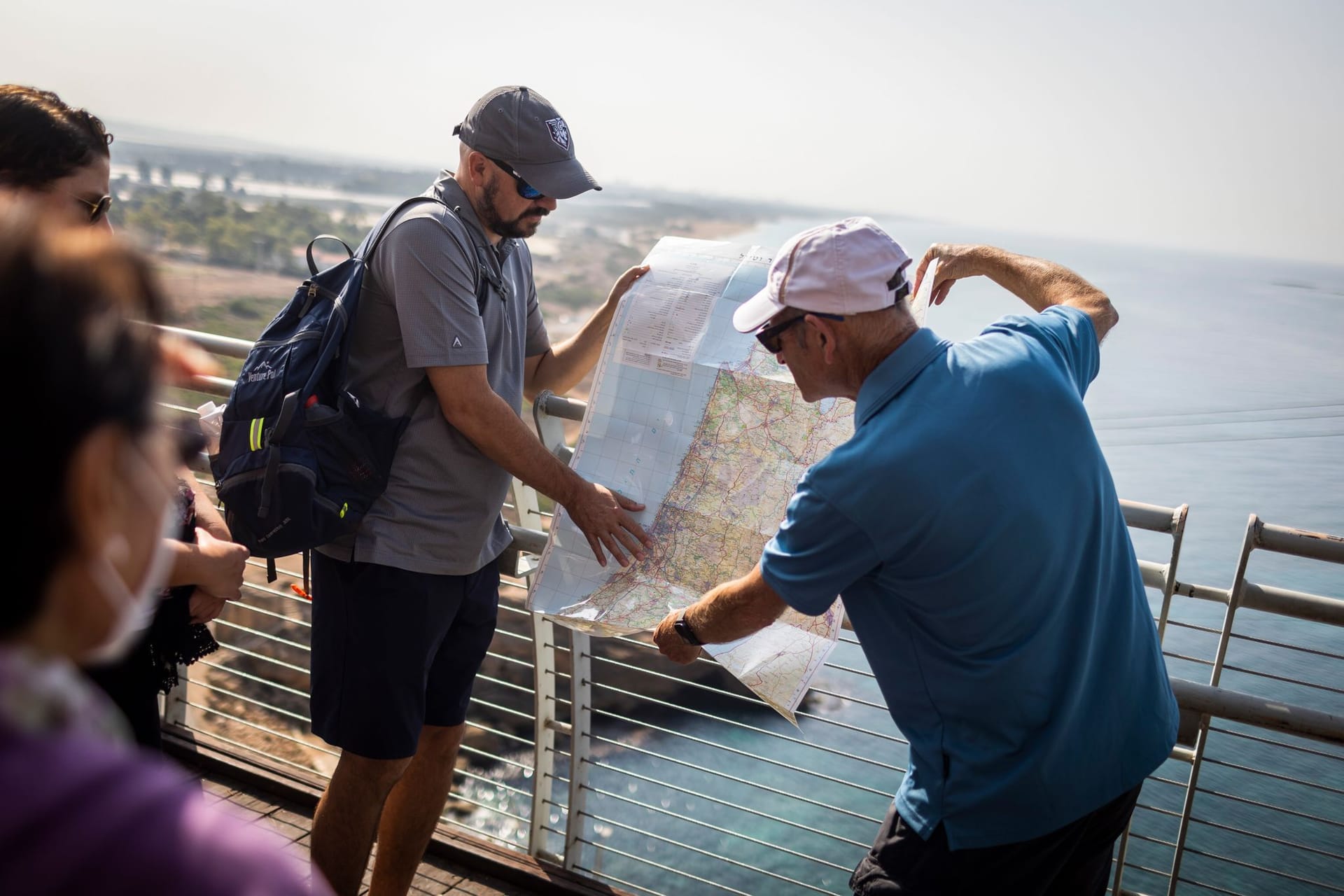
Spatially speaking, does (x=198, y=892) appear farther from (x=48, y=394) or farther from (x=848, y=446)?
(x=848, y=446)

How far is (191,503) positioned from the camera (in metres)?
1.71

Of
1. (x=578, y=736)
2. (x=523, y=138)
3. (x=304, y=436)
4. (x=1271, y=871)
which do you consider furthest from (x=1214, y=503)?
(x=304, y=436)

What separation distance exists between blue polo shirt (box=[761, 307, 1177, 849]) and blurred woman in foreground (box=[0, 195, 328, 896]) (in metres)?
0.97

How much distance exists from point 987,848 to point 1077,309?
0.94m

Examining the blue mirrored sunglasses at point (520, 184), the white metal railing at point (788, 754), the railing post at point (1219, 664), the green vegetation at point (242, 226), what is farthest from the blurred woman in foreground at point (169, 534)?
the green vegetation at point (242, 226)

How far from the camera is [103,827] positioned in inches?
19.6

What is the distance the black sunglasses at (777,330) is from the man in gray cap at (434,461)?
1.63 feet

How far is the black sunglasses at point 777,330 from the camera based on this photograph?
4.91ft

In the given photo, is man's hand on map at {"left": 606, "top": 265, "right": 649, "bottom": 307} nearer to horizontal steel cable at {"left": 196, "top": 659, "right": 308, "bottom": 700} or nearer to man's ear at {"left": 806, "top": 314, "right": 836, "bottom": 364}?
man's ear at {"left": 806, "top": 314, "right": 836, "bottom": 364}

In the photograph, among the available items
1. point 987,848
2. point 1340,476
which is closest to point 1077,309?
point 987,848

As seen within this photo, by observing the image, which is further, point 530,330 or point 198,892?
point 530,330

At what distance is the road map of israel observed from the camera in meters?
1.83

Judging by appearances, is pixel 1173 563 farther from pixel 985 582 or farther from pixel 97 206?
pixel 97 206

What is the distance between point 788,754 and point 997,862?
8100mm
